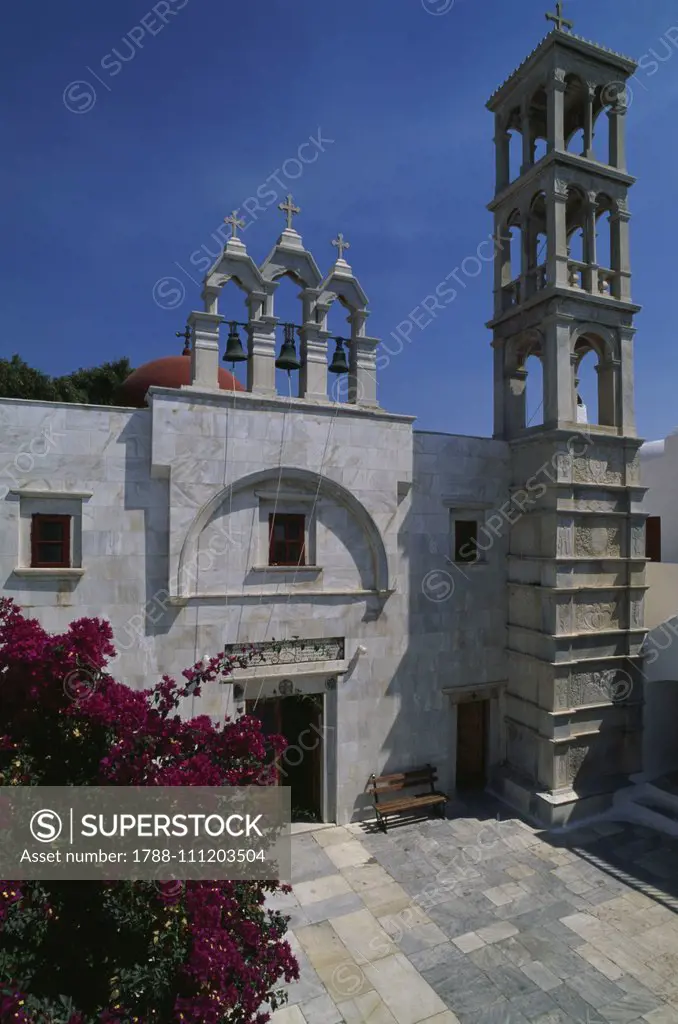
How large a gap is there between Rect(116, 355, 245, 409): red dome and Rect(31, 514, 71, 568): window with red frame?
5379 millimetres

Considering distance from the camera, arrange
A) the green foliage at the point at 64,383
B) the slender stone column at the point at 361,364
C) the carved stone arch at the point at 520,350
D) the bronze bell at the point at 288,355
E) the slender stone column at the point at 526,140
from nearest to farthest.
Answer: the bronze bell at the point at 288,355, the slender stone column at the point at 361,364, the slender stone column at the point at 526,140, the carved stone arch at the point at 520,350, the green foliage at the point at 64,383

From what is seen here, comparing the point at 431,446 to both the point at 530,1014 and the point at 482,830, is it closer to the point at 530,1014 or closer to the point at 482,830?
the point at 482,830

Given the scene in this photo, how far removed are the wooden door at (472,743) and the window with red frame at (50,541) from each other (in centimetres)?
935

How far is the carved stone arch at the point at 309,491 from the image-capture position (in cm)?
1023

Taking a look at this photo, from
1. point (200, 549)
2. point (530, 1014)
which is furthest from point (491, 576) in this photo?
point (530, 1014)

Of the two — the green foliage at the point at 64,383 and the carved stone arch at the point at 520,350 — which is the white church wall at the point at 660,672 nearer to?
the carved stone arch at the point at 520,350

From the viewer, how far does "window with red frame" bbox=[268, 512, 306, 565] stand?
36.5 feet

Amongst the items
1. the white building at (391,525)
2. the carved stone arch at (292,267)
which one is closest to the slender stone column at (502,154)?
the white building at (391,525)

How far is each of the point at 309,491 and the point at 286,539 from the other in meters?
1.11

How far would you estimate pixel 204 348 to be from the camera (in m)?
10.7

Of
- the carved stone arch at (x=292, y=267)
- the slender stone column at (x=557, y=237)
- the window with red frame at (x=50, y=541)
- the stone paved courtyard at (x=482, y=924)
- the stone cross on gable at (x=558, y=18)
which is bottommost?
the stone paved courtyard at (x=482, y=924)

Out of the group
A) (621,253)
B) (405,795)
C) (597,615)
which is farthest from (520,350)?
(405,795)

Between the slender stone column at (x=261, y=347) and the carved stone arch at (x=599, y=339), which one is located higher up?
the carved stone arch at (x=599, y=339)

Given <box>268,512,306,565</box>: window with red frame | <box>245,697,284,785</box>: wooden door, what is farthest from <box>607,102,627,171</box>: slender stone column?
<box>245,697,284,785</box>: wooden door
